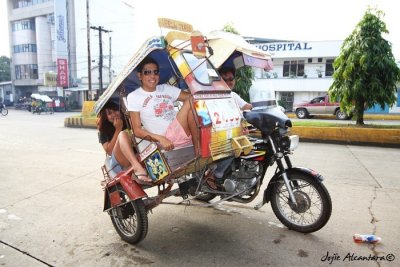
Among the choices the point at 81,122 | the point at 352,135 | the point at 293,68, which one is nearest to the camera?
the point at 352,135

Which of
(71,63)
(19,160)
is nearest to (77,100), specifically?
(71,63)

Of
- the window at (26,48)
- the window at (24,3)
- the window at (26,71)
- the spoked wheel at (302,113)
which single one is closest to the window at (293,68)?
the spoked wheel at (302,113)

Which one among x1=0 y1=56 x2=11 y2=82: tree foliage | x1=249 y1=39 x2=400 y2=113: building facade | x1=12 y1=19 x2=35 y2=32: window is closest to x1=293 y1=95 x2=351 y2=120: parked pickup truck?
x1=249 y1=39 x2=400 y2=113: building facade

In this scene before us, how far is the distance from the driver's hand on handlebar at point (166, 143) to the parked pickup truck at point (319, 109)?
62.9 feet

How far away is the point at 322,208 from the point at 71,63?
131 feet

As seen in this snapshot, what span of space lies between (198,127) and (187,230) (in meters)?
1.39

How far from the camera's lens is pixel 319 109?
20.5 meters

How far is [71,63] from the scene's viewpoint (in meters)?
37.8

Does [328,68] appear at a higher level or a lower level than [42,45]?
lower

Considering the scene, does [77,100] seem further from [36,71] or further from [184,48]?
[184,48]

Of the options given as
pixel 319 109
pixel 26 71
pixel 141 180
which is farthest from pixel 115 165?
pixel 26 71

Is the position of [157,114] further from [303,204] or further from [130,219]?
[303,204]

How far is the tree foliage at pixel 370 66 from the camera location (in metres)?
10.0

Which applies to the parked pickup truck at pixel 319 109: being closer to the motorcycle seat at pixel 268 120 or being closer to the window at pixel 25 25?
the motorcycle seat at pixel 268 120
